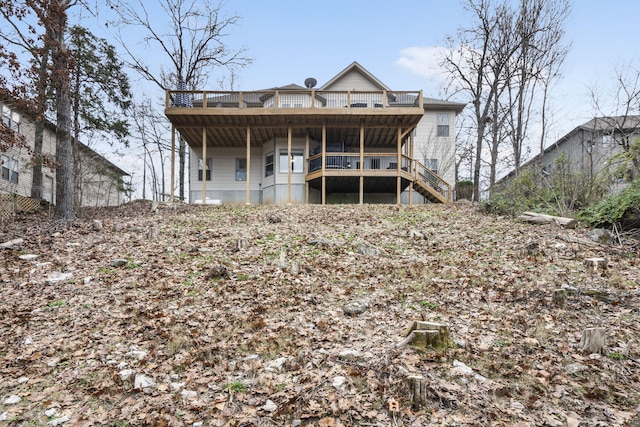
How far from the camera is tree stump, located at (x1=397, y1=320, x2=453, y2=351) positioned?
13.4 feet

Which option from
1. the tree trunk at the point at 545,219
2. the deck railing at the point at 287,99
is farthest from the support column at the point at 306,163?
the tree trunk at the point at 545,219

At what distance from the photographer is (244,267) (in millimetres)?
7152

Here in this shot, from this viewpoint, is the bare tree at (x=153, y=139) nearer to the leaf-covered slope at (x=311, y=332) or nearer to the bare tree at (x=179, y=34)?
the bare tree at (x=179, y=34)

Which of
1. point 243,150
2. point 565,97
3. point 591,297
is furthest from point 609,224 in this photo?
point 243,150

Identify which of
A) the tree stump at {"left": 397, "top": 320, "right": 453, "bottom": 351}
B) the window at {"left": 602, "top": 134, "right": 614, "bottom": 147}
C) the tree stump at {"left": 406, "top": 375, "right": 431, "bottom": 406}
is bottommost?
the tree stump at {"left": 406, "top": 375, "right": 431, "bottom": 406}

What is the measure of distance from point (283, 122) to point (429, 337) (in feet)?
46.5

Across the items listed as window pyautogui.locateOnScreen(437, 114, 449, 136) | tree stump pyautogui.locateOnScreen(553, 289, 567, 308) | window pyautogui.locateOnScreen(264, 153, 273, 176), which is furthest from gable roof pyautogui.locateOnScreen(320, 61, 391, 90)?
tree stump pyautogui.locateOnScreen(553, 289, 567, 308)

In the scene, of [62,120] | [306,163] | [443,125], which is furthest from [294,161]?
[443,125]

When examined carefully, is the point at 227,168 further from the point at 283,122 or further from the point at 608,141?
the point at 608,141

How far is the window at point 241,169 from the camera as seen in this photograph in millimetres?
19906

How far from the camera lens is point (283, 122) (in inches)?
660

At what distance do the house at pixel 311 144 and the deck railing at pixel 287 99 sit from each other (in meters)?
0.05

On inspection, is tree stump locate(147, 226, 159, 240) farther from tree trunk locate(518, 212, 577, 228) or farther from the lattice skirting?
tree trunk locate(518, 212, 577, 228)

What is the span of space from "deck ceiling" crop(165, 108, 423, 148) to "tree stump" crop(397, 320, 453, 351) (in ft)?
42.3
